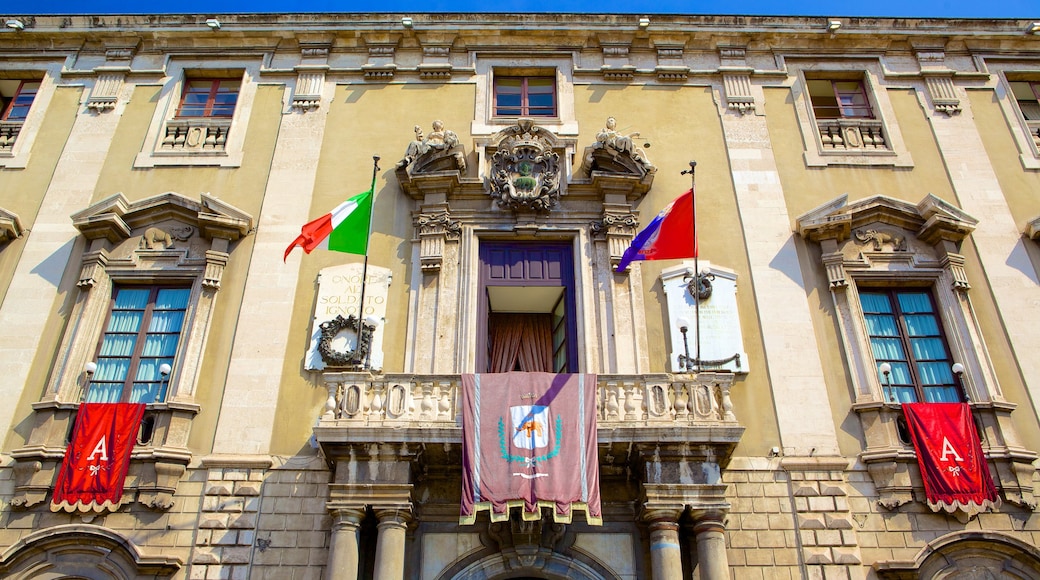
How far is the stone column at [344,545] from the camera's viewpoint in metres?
10.8

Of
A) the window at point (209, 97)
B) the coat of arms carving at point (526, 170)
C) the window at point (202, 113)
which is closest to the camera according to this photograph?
the coat of arms carving at point (526, 170)

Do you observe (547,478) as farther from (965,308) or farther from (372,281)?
(965,308)

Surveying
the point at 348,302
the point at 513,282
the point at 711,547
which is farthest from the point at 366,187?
the point at 711,547

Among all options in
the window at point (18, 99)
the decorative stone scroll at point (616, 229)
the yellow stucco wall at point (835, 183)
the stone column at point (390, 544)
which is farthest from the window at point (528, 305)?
the window at point (18, 99)

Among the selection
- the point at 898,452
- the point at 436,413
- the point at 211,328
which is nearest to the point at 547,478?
the point at 436,413

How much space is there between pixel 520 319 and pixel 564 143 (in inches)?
142

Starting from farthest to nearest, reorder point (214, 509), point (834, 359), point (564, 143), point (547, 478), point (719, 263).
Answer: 1. point (564, 143)
2. point (719, 263)
3. point (834, 359)
4. point (214, 509)
5. point (547, 478)

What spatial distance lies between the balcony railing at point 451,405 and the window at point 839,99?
809 centimetres

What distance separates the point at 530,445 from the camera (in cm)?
1134

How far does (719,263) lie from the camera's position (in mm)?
14609

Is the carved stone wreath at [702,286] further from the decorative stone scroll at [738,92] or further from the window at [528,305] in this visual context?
the decorative stone scroll at [738,92]

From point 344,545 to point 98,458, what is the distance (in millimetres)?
4334

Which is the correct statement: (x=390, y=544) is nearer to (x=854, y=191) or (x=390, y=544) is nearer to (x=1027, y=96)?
(x=854, y=191)

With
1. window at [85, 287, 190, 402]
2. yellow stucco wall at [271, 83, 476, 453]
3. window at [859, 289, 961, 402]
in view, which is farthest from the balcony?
window at [85, 287, 190, 402]
